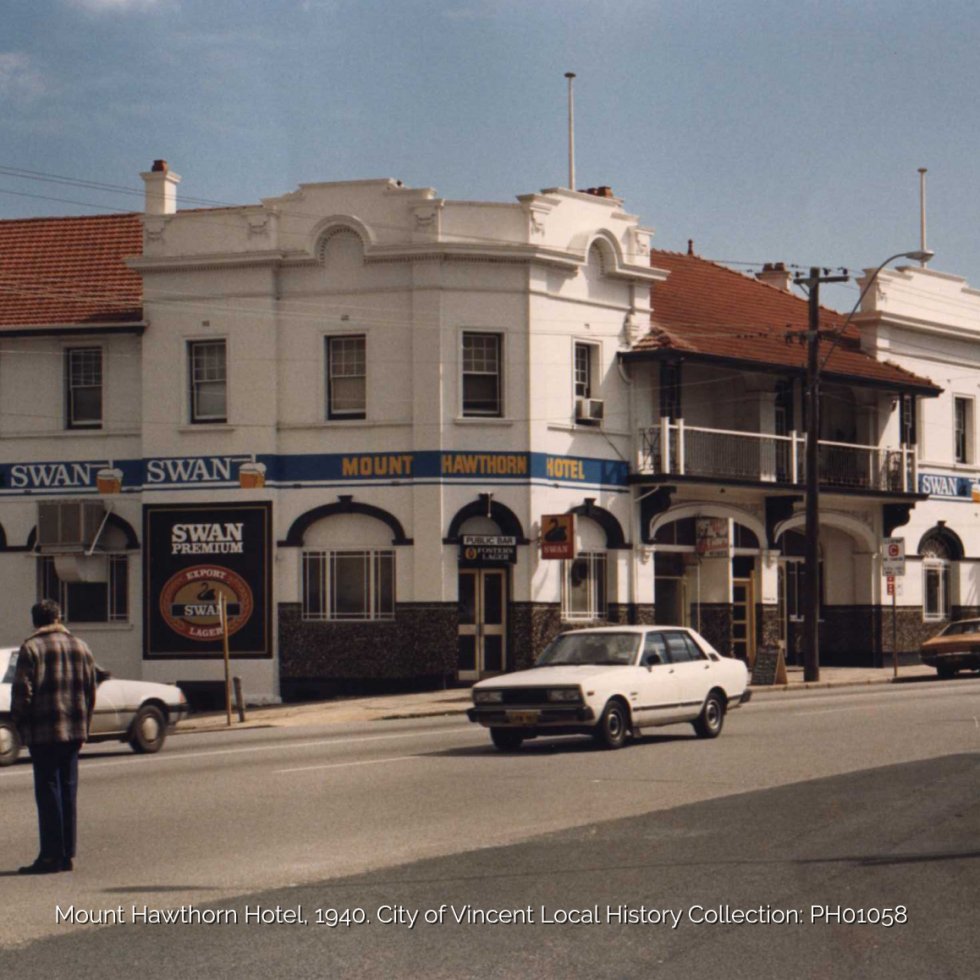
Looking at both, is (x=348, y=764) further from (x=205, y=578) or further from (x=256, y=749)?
(x=205, y=578)

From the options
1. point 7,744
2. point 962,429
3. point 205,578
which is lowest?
point 7,744

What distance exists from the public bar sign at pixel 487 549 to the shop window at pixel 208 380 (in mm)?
5535

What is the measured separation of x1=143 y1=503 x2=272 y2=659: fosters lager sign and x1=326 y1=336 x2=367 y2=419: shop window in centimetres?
248

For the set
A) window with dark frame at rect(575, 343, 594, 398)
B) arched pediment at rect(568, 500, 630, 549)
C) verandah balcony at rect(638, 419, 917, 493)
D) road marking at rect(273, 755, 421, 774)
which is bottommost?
road marking at rect(273, 755, 421, 774)

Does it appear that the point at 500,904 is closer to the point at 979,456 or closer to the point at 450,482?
the point at 450,482

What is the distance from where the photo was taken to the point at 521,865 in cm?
1143

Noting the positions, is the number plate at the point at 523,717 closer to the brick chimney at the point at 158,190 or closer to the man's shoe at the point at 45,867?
the man's shoe at the point at 45,867

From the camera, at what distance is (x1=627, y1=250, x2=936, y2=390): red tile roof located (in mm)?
40062

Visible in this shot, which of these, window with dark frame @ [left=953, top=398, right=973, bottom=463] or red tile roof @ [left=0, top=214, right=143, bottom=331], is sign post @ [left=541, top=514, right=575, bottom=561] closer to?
red tile roof @ [left=0, top=214, right=143, bottom=331]

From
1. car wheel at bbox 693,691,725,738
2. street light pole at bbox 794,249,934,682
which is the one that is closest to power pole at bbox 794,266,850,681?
street light pole at bbox 794,249,934,682

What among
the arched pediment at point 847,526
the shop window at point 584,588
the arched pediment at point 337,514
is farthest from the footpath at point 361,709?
the arched pediment at point 847,526

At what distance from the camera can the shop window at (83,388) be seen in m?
37.4

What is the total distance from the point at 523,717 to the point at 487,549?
15.2 m

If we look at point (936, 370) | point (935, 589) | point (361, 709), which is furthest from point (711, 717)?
point (936, 370)
